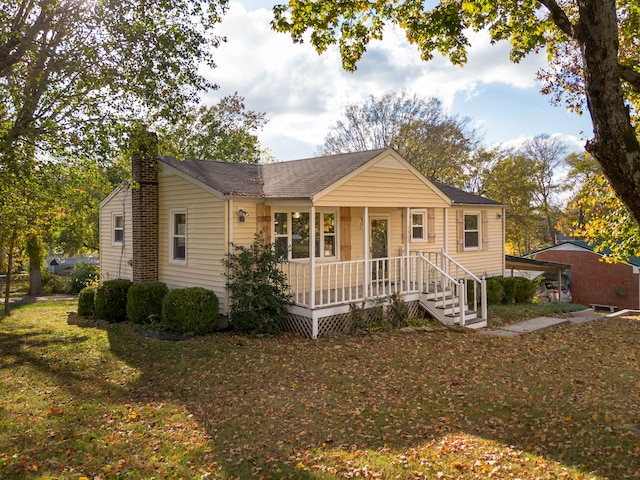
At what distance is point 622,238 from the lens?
982 centimetres

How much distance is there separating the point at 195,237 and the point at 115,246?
5043 mm

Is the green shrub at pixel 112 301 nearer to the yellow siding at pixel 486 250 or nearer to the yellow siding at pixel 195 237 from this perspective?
the yellow siding at pixel 195 237

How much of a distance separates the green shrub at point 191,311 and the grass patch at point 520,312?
7.46 metres

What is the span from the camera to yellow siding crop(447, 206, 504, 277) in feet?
57.3

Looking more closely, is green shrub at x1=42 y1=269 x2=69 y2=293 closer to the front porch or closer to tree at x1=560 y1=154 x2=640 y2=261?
the front porch

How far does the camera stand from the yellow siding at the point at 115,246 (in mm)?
15508

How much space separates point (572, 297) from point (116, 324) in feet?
90.1

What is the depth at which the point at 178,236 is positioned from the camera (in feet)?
44.5

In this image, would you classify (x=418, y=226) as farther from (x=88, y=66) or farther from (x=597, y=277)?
(x=597, y=277)

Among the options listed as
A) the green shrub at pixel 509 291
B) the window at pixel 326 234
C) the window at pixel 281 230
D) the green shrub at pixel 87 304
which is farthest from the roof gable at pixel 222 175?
the green shrub at pixel 509 291

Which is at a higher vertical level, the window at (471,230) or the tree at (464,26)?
the tree at (464,26)

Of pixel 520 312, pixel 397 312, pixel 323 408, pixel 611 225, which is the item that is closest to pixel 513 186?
pixel 520 312

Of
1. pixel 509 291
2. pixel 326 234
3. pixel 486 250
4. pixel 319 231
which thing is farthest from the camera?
pixel 486 250

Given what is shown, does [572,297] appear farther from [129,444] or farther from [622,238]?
[129,444]
